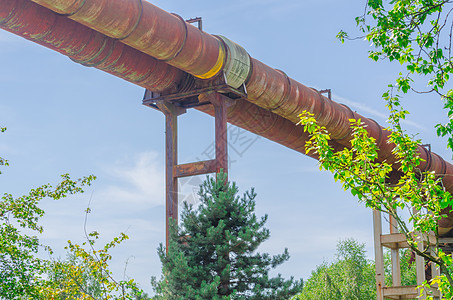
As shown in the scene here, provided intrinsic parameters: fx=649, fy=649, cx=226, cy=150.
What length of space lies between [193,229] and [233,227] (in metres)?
0.81

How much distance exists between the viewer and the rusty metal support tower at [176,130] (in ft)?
44.8

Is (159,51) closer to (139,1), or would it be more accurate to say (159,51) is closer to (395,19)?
(139,1)

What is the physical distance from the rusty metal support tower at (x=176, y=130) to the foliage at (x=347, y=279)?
29375 mm

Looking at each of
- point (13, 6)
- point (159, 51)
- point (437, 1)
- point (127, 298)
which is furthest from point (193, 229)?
point (437, 1)

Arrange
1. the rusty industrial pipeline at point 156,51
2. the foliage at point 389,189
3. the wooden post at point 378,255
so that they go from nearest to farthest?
the foliage at point 389,189 < the rusty industrial pipeline at point 156,51 < the wooden post at point 378,255

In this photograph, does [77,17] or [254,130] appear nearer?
[77,17]

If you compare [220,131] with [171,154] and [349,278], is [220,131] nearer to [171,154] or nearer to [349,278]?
[171,154]

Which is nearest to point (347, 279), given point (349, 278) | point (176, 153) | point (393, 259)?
point (349, 278)

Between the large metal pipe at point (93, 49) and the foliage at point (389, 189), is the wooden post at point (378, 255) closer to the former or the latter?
the large metal pipe at point (93, 49)

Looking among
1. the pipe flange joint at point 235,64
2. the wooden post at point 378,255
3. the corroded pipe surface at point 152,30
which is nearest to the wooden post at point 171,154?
the corroded pipe surface at point 152,30

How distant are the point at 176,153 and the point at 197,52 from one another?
100.0 inches

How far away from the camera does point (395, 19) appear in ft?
29.0

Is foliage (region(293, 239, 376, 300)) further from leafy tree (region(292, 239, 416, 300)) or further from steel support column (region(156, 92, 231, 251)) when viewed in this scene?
steel support column (region(156, 92, 231, 251))

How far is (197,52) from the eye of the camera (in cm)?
1296
